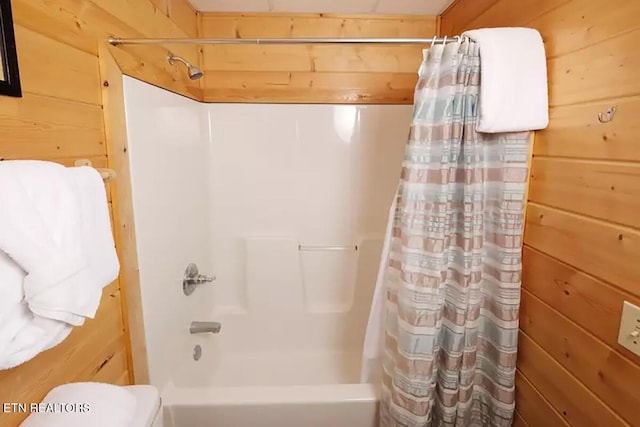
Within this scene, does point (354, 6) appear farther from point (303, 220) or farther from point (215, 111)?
point (303, 220)

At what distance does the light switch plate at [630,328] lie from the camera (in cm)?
85

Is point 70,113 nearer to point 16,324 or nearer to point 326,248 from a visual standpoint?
point 16,324

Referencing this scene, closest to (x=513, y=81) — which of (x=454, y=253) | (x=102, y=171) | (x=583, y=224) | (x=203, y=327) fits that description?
(x=583, y=224)

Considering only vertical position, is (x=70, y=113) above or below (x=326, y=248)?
above

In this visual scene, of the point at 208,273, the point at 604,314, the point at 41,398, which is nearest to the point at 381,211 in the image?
the point at 208,273

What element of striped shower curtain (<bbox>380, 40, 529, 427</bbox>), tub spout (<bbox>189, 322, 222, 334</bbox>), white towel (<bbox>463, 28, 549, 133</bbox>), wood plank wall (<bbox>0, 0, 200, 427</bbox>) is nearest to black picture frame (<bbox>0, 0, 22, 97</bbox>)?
wood plank wall (<bbox>0, 0, 200, 427</bbox>)

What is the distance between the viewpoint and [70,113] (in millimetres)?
958

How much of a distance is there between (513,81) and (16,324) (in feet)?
4.49

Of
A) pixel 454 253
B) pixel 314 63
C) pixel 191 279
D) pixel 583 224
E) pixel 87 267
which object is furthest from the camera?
pixel 314 63

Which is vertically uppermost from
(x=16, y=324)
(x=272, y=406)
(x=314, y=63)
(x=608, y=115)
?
(x=314, y=63)

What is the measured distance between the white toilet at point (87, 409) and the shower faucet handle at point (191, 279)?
858 millimetres

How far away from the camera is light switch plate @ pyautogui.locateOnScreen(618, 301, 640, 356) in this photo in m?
0.85

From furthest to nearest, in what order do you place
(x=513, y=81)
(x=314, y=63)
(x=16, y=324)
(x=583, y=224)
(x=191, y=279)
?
(x=314, y=63) → (x=191, y=279) → (x=513, y=81) → (x=583, y=224) → (x=16, y=324)

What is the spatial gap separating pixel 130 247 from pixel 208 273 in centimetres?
97
